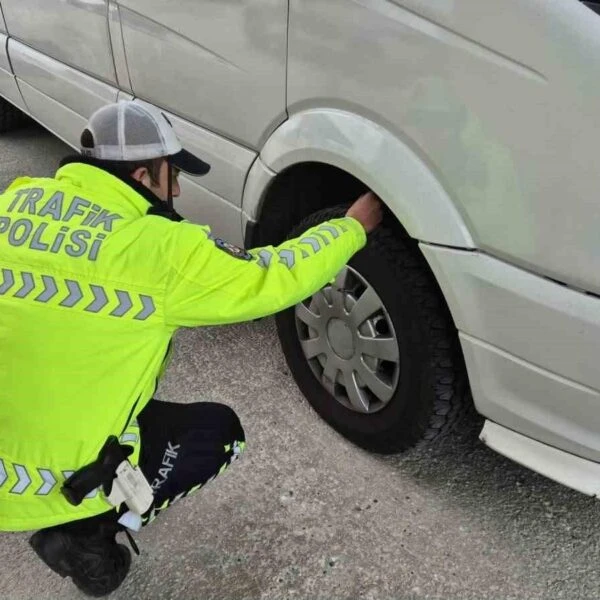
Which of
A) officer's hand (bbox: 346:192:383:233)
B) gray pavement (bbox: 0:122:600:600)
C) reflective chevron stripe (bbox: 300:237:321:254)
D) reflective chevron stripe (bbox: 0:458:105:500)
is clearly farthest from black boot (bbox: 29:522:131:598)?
officer's hand (bbox: 346:192:383:233)

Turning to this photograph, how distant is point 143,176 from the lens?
5.63ft

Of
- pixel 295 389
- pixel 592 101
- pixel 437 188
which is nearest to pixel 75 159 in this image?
pixel 437 188

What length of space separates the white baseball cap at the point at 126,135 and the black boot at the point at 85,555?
0.95 metres

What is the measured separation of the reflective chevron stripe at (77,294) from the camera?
148cm

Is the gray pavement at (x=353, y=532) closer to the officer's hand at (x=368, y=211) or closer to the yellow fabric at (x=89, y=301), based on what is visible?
the yellow fabric at (x=89, y=301)

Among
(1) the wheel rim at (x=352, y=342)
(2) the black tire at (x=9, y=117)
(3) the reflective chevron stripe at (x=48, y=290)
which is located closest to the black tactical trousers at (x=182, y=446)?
(1) the wheel rim at (x=352, y=342)

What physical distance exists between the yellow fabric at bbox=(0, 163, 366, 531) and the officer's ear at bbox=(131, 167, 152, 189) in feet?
0.38

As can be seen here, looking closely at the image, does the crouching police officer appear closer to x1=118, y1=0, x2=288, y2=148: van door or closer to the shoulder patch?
the shoulder patch

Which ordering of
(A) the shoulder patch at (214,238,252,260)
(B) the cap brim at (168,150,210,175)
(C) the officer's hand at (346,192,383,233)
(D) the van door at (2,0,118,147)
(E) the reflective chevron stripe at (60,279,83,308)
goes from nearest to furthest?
(E) the reflective chevron stripe at (60,279,83,308) < (A) the shoulder patch at (214,238,252,260) < (B) the cap brim at (168,150,210,175) < (C) the officer's hand at (346,192,383,233) < (D) the van door at (2,0,118,147)

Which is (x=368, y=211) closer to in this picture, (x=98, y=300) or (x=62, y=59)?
(x=98, y=300)

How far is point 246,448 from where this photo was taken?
244 cm

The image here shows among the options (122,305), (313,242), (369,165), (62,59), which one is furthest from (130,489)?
(62,59)

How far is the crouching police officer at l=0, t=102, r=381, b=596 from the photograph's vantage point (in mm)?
1483

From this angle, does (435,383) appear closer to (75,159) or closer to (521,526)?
(521,526)
